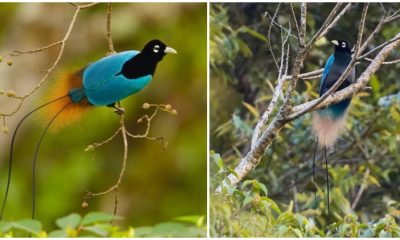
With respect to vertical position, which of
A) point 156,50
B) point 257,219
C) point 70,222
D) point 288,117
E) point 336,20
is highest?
point 336,20

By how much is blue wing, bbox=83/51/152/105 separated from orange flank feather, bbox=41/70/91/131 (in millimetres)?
30

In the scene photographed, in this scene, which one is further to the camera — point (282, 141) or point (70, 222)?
point (282, 141)

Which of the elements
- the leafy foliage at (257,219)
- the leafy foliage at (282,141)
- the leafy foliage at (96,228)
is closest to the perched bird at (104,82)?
the leafy foliage at (282,141)

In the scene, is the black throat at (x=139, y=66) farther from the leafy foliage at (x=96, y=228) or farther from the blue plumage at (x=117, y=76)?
the leafy foliage at (x=96, y=228)

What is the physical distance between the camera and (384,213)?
3395 millimetres

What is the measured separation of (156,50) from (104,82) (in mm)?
205

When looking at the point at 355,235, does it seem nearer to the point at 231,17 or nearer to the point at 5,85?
the point at 231,17

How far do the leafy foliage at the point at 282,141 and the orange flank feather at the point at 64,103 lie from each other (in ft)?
1.50

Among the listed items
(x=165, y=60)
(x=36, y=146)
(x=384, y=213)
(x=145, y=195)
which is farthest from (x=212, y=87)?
(x=384, y=213)

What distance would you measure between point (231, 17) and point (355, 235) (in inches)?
34.6

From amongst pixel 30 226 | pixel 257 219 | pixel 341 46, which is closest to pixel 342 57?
pixel 341 46

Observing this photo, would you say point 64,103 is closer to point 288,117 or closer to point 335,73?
point 288,117

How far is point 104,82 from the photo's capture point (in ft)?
9.72

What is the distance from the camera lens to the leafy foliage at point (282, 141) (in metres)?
2.98
